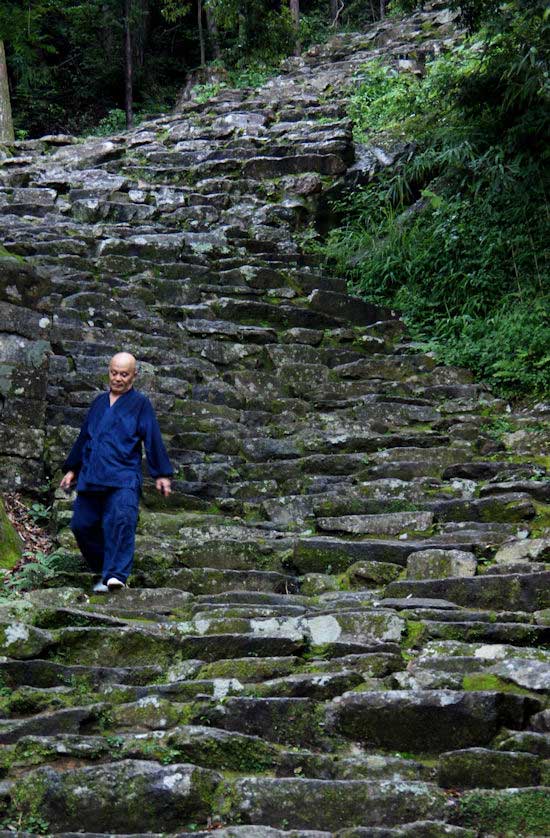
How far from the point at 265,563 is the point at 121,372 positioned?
4.71 ft

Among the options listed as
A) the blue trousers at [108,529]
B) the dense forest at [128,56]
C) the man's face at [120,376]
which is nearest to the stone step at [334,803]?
the blue trousers at [108,529]

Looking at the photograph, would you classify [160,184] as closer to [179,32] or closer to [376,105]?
[376,105]

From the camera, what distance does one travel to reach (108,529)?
5238mm

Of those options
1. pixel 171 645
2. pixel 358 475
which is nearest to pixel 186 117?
pixel 358 475

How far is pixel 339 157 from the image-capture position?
14.3m

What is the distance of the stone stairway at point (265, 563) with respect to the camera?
3.07m

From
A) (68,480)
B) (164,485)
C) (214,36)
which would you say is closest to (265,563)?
(164,485)

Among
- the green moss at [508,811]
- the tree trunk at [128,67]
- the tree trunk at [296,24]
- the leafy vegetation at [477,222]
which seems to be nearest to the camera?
the green moss at [508,811]

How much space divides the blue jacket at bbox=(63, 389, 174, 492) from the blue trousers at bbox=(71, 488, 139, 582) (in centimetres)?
8

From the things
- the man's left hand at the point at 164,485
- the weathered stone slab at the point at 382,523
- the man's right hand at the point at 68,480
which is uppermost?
the man's right hand at the point at 68,480

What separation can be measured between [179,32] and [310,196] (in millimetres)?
16574

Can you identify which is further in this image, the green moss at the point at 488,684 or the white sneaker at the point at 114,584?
the white sneaker at the point at 114,584

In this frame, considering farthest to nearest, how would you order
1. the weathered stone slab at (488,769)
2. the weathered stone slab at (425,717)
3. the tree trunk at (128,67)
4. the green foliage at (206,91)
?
the tree trunk at (128,67)
the green foliage at (206,91)
the weathered stone slab at (425,717)
the weathered stone slab at (488,769)

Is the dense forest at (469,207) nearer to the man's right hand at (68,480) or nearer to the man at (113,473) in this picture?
the man at (113,473)
